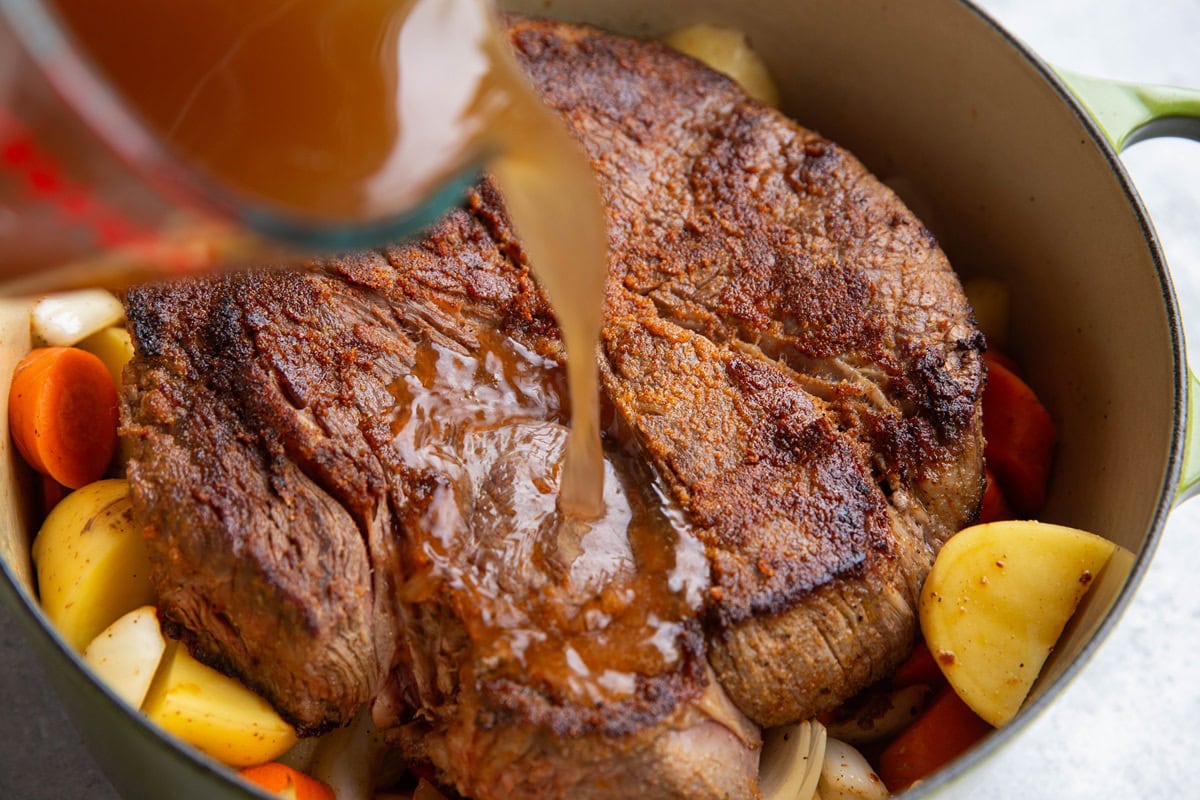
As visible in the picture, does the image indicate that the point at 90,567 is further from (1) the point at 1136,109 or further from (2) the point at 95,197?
(1) the point at 1136,109

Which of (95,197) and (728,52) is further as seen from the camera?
(728,52)

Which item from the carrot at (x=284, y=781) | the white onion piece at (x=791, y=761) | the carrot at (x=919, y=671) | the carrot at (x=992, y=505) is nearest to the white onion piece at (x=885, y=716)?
the carrot at (x=919, y=671)

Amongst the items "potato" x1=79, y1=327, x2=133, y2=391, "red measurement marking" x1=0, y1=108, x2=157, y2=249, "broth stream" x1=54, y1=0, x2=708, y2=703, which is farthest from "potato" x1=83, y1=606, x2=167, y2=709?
"red measurement marking" x1=0, y1=108, x2=157, y2=249

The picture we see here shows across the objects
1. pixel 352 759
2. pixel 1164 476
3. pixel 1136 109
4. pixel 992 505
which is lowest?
pixel 352 759

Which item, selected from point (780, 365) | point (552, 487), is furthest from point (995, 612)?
point (552, 487)

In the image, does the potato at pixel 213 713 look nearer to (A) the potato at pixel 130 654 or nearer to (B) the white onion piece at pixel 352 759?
(A) the potato at pixel 130 654

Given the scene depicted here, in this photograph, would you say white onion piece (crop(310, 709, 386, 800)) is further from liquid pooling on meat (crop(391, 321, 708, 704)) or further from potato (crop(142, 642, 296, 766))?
liquid pooling on meat (crop(391, 321, 708, 704))

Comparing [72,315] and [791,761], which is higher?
[72,315]
